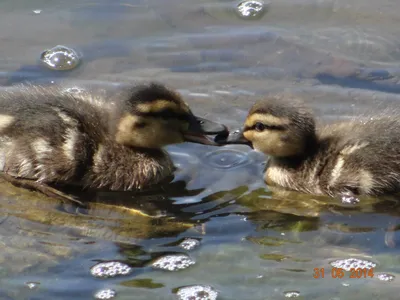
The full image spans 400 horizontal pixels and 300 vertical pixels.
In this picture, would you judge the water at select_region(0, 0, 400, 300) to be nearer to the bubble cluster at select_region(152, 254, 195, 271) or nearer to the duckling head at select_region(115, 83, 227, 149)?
the bubble cluster at select_region(152, 254, 195, 271)

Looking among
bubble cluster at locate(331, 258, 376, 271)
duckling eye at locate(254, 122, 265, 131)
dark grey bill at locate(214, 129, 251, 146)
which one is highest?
duckling eye at locate(254, 122, 265, 131)

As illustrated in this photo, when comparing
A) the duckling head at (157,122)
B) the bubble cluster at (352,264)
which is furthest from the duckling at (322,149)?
the bubble cluster at (352,264)

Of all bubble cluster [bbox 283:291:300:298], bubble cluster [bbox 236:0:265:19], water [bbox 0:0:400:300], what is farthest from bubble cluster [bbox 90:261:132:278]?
bubble cluster [bbox 236:0:265:19]

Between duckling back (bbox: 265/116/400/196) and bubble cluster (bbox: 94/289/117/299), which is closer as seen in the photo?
bubble cluster (bbox: 94/289/117/299)

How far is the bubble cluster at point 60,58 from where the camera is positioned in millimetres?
6543

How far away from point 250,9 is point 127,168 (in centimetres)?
236

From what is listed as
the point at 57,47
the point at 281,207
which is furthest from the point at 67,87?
the point at 281,207

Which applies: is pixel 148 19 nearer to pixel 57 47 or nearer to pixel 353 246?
pixel 57 47

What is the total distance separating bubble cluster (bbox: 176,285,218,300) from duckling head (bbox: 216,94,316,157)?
1.28 m

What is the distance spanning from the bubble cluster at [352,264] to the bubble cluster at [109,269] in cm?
96

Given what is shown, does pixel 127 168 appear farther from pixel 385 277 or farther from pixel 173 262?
pixel 385 277

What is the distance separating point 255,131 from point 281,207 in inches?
17.9

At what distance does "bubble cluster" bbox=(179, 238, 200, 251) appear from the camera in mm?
4523

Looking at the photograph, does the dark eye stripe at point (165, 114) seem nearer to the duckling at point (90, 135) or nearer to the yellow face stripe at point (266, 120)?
the duckling at point (90, 135)
